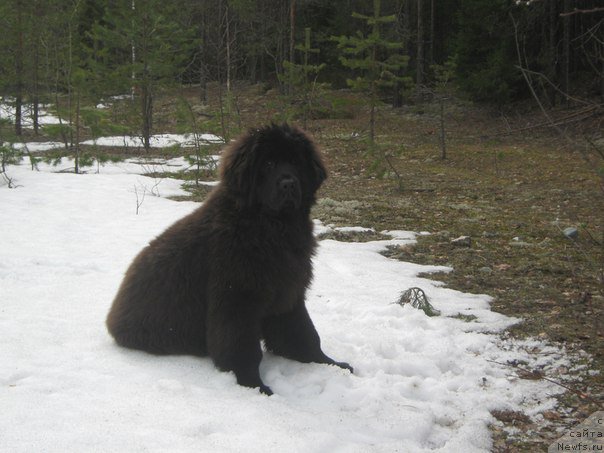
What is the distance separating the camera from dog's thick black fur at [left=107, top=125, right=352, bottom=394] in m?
4.22

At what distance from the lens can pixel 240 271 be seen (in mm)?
4215

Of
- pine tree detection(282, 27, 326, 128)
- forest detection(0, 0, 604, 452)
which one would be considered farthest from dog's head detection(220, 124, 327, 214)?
pine tree detection(282, 27, 326, 128)

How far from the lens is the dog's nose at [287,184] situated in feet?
13.9

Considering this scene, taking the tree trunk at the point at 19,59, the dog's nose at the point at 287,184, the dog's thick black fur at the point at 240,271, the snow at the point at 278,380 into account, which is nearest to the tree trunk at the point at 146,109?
the tree trunk at the point at 19,59

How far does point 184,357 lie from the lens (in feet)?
14.9

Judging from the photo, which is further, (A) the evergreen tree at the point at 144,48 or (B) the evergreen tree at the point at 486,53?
(B) the evergreen tree at the point at 486,53

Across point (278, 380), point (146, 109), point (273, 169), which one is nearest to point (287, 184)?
point (273, 169)

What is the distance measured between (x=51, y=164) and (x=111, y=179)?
355cm

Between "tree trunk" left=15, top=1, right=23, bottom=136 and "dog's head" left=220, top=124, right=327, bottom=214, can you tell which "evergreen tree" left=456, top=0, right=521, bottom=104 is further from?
"dog's head" left=220, top=124, right=327, bottom=214

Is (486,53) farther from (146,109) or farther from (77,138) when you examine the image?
(77,138)

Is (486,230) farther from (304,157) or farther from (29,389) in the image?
(29,389)

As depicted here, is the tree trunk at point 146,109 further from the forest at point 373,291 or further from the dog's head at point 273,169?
the dog's head at point 273,169

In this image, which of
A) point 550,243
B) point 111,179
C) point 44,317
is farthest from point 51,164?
point 550,243

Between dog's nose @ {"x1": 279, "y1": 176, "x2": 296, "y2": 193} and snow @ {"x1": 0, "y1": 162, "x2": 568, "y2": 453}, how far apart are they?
1.44 metres
